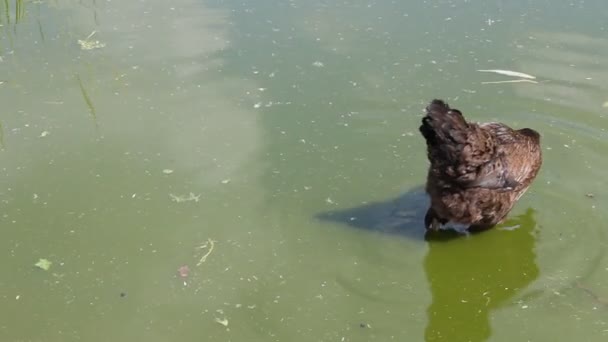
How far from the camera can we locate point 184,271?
4820mm

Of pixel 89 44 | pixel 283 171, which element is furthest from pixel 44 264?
pixel 89 44

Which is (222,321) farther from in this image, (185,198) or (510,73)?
(510,73)

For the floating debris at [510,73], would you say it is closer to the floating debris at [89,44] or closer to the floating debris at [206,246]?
the floating debris at [206,246]

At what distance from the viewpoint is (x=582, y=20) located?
768 centimetres

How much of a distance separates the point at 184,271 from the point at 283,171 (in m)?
1.29

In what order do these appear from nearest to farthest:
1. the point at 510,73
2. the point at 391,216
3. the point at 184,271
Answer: the point at 184,271 → the point at 391,216 → the point at 510,73

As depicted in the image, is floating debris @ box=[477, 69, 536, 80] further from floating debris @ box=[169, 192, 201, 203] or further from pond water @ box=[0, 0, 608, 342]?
floating debris @ box=[169, 192, 201, 203]

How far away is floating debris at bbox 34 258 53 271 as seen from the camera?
487 centimetres

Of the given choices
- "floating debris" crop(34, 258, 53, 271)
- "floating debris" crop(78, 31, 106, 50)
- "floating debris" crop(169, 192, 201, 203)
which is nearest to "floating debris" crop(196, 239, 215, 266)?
"floating debris" crop(169, 192, 201, 203)

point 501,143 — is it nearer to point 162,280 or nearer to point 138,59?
point 162,280

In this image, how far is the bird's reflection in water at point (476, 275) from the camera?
4.45 m

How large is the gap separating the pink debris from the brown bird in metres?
1.73

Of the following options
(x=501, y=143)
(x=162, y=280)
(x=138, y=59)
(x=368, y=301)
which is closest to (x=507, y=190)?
(x=501, y=143)

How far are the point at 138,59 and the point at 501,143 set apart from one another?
12.7ft
